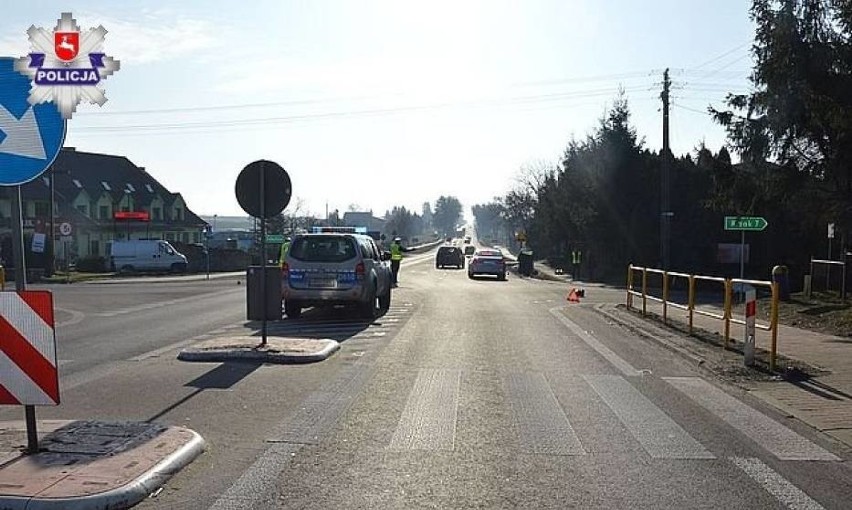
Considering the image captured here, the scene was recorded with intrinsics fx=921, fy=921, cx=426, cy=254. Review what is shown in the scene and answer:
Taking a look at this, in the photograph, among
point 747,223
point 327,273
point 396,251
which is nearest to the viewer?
point 327,273

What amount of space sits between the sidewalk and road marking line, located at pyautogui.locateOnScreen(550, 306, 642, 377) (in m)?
1.07

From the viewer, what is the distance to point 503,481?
Result: 664 cm

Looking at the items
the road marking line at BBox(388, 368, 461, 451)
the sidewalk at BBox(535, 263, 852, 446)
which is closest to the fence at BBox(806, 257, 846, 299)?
the sidewalk at BBox(535, 263, 852, 446)

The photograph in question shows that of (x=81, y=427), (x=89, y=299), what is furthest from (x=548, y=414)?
(x=89, y=299)

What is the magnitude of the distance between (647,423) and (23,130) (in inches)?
237

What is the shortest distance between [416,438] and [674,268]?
4015 cm

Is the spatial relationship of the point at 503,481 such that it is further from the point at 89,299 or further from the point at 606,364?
the point at 89,299

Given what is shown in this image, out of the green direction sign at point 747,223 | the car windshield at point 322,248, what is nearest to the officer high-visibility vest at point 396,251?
the green direction sign at point 747,223

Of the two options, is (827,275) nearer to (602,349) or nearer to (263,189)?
(602,349)

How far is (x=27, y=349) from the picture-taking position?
21.6 ft

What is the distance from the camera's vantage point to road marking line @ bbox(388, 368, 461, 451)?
784 centimetres

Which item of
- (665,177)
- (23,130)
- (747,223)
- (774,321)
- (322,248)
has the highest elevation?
(665,177)

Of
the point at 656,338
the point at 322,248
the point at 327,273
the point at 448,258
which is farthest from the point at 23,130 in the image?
the point at 448,258

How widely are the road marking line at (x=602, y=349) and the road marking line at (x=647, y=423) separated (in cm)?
98
